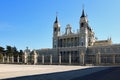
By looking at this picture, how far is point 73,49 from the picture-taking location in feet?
285

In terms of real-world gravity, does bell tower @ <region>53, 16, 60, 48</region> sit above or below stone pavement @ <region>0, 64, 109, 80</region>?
above

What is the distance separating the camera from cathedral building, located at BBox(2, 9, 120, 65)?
76.8 metres

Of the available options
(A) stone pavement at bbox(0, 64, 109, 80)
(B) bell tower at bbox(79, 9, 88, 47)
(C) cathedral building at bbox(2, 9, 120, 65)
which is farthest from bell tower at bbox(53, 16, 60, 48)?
(A) stone pavement at bbox(0, 64, 109, 80)

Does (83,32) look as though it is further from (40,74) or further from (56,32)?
(40,74)

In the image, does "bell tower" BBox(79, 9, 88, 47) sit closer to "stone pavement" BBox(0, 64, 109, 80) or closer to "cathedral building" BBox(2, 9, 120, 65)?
"cathedral building" BBox(2, 9, 120, 65)

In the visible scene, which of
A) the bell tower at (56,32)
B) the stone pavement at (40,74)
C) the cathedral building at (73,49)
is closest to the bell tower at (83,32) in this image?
the cathedral building at (73,49)

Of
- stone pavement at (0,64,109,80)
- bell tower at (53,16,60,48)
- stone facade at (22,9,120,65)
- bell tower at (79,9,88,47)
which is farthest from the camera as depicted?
bell tower at (53,16,60,48)

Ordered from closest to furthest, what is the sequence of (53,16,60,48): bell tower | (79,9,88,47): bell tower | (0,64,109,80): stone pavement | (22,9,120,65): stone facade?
(0,64,109,80): stone pavement < (22,9,120,65): stone facade < (79,9,88,47): bell tower < (53,16,60,48): bell tower

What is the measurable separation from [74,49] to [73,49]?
46 centimetres

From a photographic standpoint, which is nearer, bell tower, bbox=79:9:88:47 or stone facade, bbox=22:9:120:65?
stone facade, bbox=22:9:120:65

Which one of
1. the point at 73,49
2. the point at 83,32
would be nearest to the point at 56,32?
the point at 73,49

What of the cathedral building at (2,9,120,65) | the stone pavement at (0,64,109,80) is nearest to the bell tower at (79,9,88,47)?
the cathedral building at (2,9,120,65)

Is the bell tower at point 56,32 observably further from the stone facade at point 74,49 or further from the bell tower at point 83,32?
the bell tower at point 83,32

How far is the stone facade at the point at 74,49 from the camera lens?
7669cm
